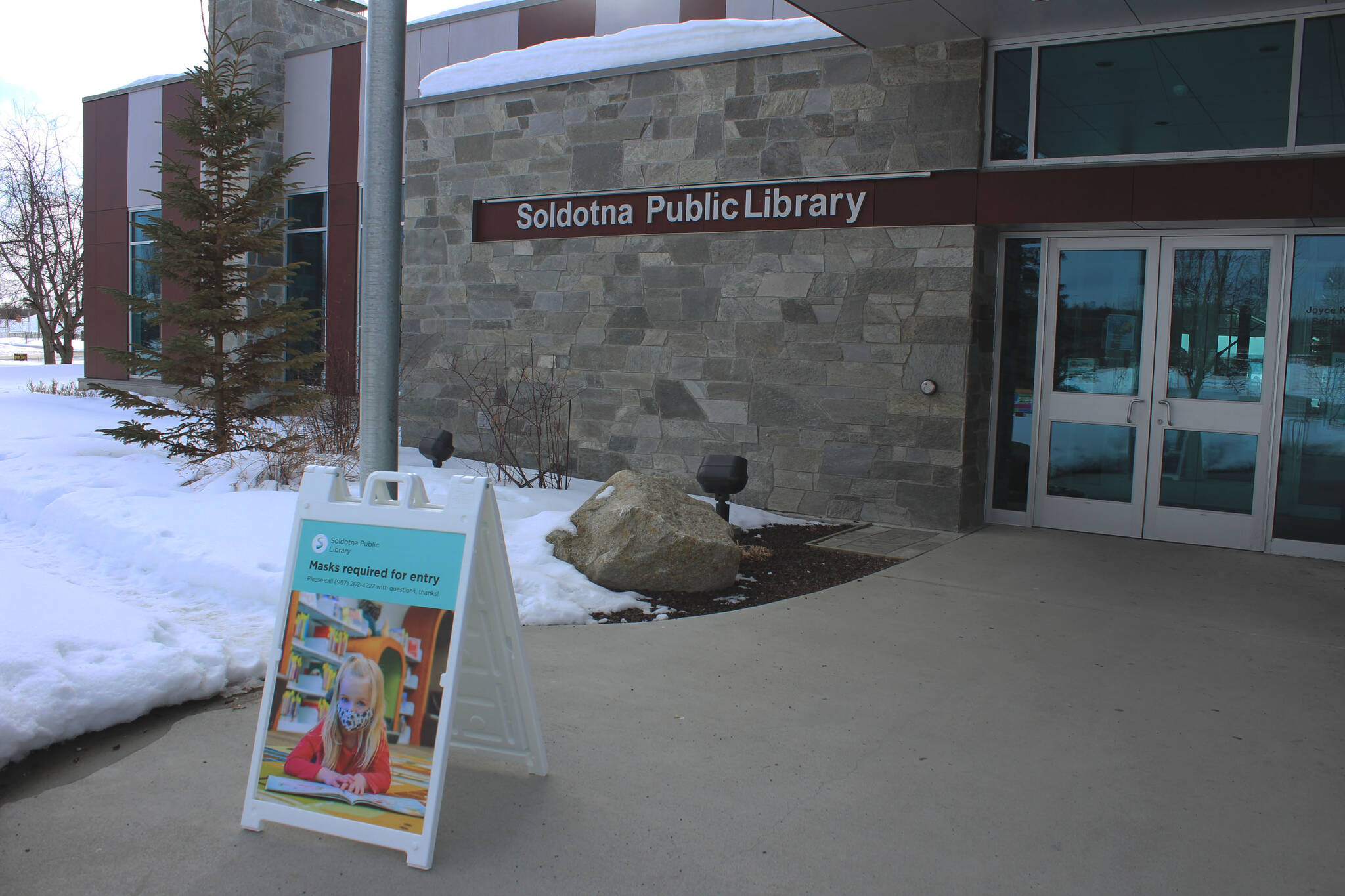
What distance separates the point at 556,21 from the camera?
13672mm

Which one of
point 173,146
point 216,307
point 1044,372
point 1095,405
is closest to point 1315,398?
point 1095,405

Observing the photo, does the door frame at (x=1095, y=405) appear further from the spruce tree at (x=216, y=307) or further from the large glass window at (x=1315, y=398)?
the spruce tree at (x=216, y=307)

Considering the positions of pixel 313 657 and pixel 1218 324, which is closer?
pixel 313 657

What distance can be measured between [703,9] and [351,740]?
1176 cm

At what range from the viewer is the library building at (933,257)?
7.18 metres

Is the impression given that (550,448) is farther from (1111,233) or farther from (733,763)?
(733,763)

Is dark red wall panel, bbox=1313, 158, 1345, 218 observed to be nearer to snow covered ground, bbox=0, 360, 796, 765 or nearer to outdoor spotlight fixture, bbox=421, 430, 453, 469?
snow covered ground, bbox=0, 360, 796, 765

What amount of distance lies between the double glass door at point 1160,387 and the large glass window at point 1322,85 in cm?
78

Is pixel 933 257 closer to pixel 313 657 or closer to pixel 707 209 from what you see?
pixel 707 209

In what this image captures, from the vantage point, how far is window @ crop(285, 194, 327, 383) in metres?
15.6

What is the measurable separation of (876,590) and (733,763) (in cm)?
271

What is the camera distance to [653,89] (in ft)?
29.9

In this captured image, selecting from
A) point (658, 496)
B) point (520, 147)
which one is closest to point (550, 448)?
point (520, 147)

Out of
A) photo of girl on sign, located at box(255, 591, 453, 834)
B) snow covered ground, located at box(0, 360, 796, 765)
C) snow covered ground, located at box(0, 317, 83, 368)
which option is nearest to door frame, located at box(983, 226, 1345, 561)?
snow covered ground, located at box(0, 360, 796, 765)
